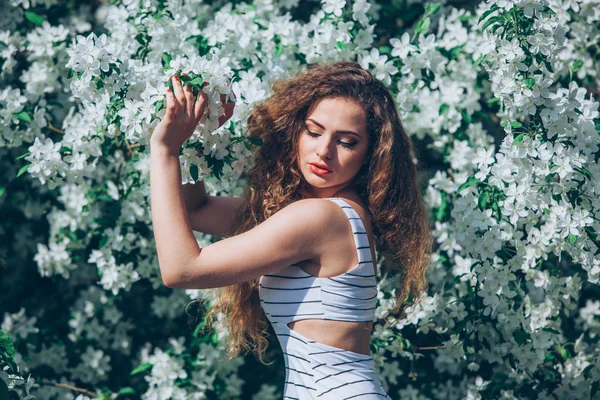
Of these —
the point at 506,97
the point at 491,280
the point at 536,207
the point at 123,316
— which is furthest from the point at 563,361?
the point at 123,316

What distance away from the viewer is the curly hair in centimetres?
227

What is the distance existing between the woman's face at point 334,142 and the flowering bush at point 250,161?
25 centimetres

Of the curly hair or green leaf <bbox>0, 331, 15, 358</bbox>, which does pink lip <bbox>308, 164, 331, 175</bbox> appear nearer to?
the curly hair

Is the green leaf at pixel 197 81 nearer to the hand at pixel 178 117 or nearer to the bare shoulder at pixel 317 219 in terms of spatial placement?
the hand at pixel 178 117

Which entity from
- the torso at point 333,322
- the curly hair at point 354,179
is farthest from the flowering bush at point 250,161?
the torso at point 333,322

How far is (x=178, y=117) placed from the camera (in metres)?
2.00

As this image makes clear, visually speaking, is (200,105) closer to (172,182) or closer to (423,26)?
(172,182)

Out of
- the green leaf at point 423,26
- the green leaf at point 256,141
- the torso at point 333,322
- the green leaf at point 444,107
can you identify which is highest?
the green leaf at point 423,26

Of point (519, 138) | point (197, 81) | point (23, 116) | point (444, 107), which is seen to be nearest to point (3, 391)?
point (197, 81)

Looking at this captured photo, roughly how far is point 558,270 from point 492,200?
51 centimetres

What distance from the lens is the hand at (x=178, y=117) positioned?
199cm

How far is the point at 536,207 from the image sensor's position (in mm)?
2512

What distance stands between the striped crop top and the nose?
0.14 m

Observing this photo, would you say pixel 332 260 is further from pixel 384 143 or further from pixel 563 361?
pixel 563 361
